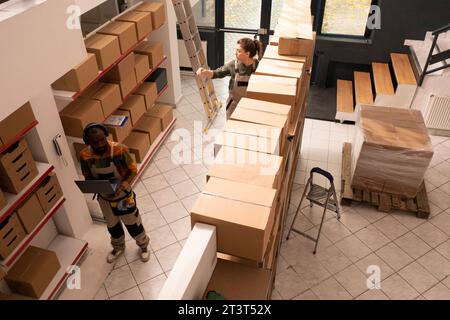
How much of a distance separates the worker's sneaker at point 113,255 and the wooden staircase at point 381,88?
15.7 feet

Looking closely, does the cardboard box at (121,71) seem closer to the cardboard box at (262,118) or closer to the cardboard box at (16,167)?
the cardboard box at (16,167)

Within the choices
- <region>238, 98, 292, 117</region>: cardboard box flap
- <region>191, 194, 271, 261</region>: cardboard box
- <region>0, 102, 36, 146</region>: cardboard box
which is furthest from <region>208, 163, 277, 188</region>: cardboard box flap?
<region>0, 102, 36, 146</region>: cardboard box

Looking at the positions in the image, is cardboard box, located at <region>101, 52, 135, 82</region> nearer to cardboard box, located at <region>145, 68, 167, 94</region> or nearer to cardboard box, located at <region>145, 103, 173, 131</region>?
cardboard box, located at <region>145, 68, 167, 94</region>

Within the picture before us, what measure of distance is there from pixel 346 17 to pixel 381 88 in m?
1.76

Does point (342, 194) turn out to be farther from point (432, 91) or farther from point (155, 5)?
point (155, 5)

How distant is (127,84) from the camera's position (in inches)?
204

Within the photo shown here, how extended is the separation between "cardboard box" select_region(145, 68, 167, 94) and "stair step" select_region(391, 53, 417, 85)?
4247 millimetres

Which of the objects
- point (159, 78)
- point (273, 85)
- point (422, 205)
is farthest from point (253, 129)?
point (159, 78)

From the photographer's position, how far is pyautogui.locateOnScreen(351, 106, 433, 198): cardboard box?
4840mm

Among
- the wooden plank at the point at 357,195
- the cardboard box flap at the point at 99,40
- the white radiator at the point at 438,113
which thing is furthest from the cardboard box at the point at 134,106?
the white radiator at the point at 438,113

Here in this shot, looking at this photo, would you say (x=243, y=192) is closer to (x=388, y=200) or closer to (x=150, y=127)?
(x=388, y=200)
